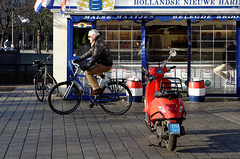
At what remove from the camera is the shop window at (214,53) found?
1369 cm

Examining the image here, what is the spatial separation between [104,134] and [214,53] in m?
6.72

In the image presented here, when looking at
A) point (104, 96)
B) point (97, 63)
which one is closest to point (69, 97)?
point (104, 96)

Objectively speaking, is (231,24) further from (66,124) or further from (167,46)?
(66,124)

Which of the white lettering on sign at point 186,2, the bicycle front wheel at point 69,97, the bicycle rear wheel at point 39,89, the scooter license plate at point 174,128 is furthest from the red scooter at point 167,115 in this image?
the white lettering on sign at point 186,2

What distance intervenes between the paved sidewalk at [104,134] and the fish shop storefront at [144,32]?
2.14 meters

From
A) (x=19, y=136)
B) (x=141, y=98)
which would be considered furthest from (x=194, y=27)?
(x=19, y=136)

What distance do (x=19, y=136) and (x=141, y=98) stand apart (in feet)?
18.0

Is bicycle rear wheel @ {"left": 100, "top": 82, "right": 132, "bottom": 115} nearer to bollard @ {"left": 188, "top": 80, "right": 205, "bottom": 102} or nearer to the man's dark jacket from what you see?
the man's dark jacket

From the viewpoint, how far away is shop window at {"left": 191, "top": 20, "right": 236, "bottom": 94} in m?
13.7

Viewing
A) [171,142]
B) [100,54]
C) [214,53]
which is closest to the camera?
[171,142]

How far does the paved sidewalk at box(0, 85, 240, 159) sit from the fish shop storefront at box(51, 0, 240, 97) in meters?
2.14

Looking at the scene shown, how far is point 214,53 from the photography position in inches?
543

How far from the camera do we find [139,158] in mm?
6320

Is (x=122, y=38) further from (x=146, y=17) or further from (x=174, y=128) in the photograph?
(x=174, y=128)
